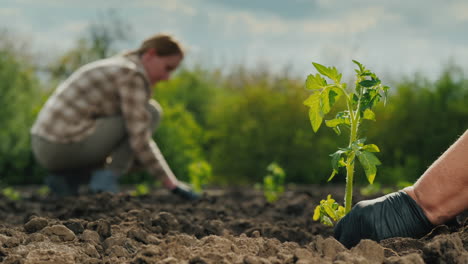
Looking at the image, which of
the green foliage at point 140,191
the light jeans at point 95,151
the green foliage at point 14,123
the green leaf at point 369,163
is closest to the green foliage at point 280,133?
the green foliage at point 14,123

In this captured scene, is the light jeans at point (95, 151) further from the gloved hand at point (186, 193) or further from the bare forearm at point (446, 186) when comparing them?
the bare forearm at point (446, 186)

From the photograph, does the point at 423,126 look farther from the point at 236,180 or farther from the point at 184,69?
the point at 184,69

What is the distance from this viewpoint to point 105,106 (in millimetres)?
5117

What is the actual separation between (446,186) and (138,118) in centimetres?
325

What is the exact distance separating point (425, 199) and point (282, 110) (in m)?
7.50

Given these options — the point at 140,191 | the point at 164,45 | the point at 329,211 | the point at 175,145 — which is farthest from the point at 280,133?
the point at 329,211

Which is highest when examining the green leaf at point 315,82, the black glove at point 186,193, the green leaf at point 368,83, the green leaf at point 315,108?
the green leaf at point 315,82

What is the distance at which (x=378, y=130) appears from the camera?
9.46m

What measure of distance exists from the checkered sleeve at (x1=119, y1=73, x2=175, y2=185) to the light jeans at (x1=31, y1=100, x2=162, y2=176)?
33 cm

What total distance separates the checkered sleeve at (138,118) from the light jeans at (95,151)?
33 cm

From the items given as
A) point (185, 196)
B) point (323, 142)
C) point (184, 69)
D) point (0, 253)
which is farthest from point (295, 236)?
point (184, 69)

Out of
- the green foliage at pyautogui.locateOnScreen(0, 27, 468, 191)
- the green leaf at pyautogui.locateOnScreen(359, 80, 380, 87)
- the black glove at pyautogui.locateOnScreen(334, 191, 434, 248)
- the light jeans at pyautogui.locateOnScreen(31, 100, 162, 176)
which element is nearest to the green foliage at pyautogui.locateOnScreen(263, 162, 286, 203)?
the light jeans at pyautogui.locateOnScreen(31, 100, 162, 176)

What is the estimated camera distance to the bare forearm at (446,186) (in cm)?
212

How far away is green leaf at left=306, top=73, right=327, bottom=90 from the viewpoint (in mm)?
2221
